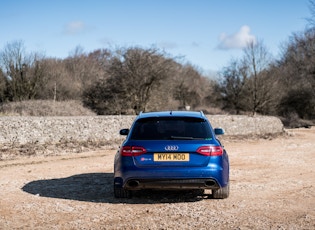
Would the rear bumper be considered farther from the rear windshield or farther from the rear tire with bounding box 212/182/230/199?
the rear windshield

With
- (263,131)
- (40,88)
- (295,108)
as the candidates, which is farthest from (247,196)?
(295,108)

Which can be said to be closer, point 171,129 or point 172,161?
point 172,161

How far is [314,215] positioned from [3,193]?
5472 mm

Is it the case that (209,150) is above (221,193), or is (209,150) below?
above

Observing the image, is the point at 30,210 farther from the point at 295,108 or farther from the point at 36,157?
the point at 295,108

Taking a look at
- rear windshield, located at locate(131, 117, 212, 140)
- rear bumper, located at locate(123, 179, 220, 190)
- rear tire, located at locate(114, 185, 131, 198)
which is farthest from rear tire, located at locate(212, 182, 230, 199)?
rear tire, located at locate(114, 185, 131, 198)

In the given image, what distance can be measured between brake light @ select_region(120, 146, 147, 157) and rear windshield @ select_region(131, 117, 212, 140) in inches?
8.4

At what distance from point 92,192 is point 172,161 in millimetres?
2222

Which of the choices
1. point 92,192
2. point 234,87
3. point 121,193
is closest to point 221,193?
point 121,193

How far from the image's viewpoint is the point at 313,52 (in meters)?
39.9

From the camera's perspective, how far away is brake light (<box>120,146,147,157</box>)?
251 inches

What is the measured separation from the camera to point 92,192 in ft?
25.5

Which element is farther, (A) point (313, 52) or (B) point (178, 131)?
(A) point (313, 52)

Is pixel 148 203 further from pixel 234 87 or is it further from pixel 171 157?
pixel 234 87
